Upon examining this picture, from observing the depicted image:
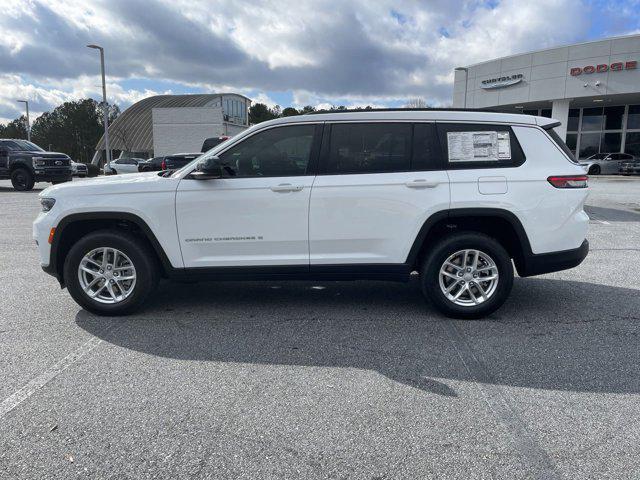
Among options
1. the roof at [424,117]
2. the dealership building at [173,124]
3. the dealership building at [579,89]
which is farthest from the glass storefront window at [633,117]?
the roof at [424,117]

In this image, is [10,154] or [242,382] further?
[10,154]

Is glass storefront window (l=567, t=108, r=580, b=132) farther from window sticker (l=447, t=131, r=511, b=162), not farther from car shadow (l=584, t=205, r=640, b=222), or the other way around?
window sticker (l=447, t=131, r=511, b=162)

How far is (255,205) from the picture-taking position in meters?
4.52

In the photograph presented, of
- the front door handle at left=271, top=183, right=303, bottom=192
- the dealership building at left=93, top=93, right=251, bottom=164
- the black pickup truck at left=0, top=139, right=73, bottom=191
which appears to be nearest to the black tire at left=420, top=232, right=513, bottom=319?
the front door handle at left=271, top=183, right=303, bottom=192

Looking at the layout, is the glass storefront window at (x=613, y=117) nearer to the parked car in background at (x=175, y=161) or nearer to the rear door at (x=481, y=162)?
the parked car in background at (x=175, y=161)

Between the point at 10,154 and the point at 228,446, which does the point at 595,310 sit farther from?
the point at 10,154

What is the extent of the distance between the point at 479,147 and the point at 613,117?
3916cm

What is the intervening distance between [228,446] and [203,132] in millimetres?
47104

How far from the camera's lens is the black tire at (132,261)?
15.2 feet

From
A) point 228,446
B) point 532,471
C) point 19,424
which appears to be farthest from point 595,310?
point 19,424

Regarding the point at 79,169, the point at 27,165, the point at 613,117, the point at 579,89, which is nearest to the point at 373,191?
the point at 27,165

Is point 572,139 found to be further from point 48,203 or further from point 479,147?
point 48,203

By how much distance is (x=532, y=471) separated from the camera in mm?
2518

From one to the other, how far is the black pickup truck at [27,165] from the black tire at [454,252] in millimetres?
19291
